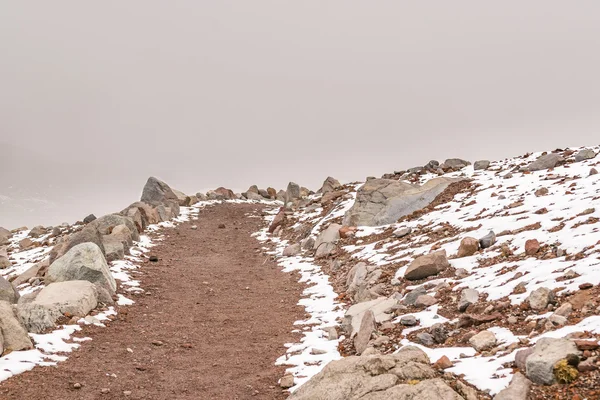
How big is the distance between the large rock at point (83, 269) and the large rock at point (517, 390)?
47.9ft

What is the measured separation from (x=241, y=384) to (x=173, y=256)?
54.3ft

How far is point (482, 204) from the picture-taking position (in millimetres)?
21266

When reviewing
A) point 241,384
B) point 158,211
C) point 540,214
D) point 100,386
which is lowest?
point 241,384

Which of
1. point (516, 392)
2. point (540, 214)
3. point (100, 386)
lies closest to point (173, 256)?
point (100, 386)

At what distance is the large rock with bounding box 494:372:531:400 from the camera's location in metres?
6.77

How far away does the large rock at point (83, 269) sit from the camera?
17.0 metres

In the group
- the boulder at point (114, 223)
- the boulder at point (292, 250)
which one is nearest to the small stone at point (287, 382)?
the boulder at point (292, 250)

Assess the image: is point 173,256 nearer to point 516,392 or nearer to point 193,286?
point 193,286

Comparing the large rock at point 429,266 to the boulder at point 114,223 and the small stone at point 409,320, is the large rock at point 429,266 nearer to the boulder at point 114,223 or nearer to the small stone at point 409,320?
the small stone at point 409,320

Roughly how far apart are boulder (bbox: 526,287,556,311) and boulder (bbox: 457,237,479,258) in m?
5.42

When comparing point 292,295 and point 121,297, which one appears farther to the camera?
point 292,295

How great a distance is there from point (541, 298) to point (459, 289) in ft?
10.4

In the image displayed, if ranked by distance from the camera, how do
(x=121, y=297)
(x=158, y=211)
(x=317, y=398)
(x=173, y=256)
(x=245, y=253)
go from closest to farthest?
(x=317, y=398)
(x=121, y=297)
(x=173, y=256)
(x=245, y=253)
(x=158, y=211)

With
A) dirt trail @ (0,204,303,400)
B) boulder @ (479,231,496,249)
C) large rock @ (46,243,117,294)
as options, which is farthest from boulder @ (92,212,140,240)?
boulder @ (479,231,496,249)
